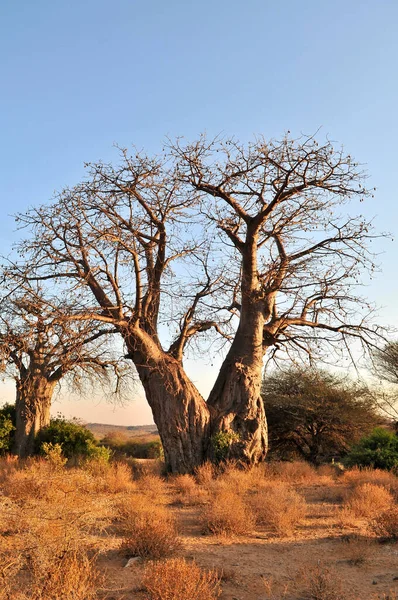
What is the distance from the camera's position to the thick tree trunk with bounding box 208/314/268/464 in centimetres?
1460

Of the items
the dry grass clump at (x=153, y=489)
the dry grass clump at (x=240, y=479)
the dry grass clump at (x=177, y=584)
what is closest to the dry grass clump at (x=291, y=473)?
the dry grass clump at (x=240, y=479)

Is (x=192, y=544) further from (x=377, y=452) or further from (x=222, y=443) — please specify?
(x=377, y=452)

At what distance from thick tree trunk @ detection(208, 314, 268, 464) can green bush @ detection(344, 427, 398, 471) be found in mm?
2870

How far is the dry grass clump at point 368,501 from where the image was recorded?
9.49 m

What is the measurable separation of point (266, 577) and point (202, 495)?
199 inches

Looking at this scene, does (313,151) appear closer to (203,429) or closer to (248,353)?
(248,353)

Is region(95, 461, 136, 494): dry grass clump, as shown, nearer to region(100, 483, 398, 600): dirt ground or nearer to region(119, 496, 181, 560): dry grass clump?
region(100, 483, 398, 600): dirt ground

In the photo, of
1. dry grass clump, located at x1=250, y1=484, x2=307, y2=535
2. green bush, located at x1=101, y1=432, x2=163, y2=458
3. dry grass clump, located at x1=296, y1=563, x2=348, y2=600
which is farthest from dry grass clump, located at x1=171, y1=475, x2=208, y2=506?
green bush, located at x1=101, y1=432, x2=163, y2=458

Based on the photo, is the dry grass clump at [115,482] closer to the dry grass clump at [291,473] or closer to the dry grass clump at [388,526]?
the dry grass clump at [291,473]

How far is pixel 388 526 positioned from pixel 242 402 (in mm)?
7339

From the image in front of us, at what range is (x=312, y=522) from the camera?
903 centimetres

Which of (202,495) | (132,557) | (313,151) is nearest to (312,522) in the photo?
(202,495)

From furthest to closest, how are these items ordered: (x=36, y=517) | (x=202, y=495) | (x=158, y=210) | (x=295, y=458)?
1. (x=295, y=458)
2. (x=158, y=210)
3. (x=202, y=495)
4. (x=36, y=517)

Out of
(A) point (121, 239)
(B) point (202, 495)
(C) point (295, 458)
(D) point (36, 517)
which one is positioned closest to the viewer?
(D) point (36, 517)
